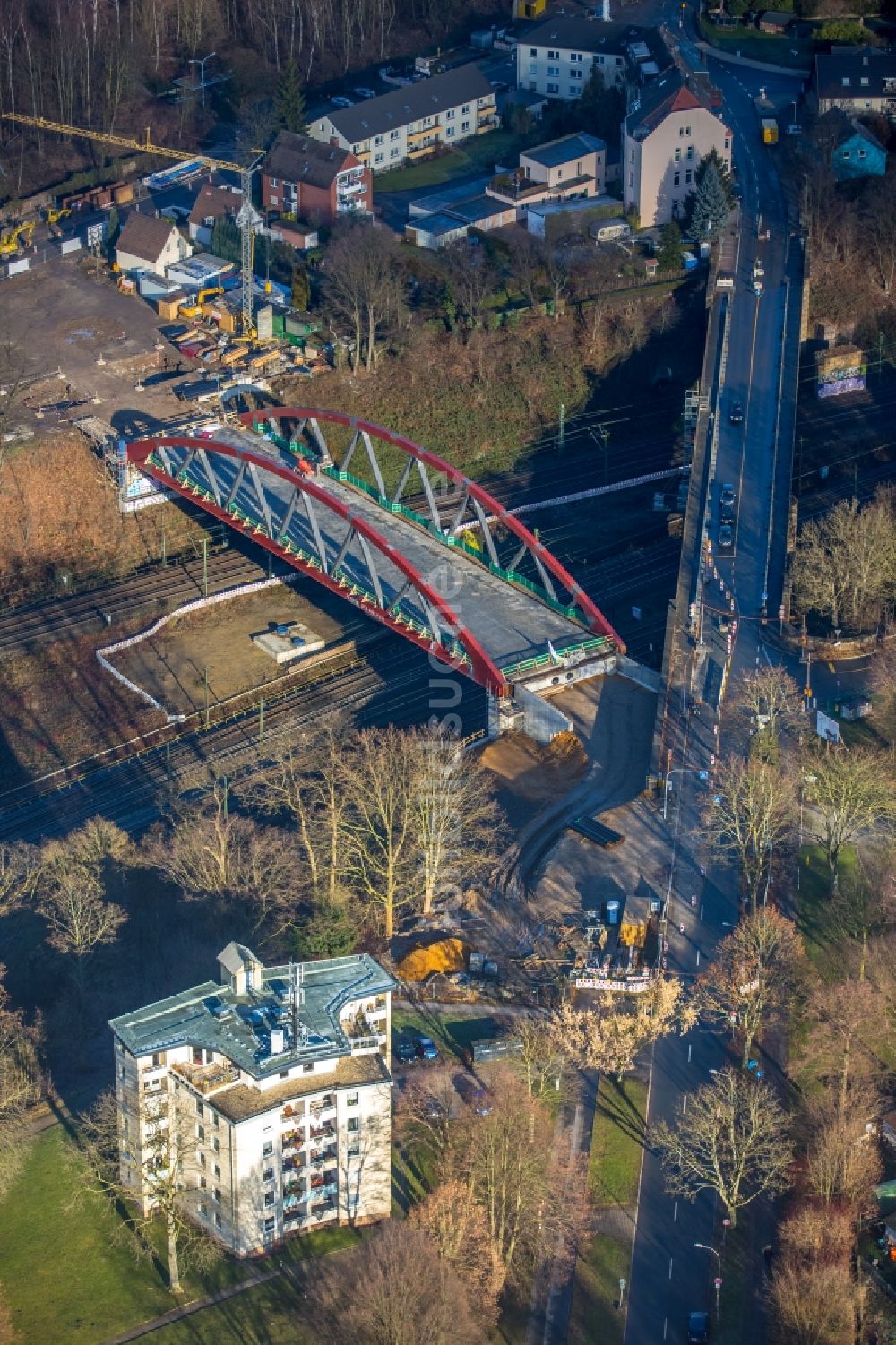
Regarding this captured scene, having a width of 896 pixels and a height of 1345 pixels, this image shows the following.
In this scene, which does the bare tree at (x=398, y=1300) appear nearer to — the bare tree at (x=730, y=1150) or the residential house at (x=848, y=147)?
the bare tree at (x=730, y=1150)

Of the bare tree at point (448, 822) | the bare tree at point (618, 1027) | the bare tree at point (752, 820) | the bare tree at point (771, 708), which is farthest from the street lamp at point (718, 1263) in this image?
the bare tree at point (771, 708)

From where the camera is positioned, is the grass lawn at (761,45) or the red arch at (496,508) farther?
the grass lawn at (761,45)

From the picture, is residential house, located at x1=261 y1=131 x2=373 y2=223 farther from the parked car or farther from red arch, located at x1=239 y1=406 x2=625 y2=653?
the parked car

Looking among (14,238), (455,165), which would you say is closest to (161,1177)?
(14,238)

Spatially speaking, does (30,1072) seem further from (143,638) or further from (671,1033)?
(143,638)

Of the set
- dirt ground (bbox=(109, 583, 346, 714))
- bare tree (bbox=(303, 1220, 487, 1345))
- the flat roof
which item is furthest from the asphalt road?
dirt ground (bbox=(109, 583, 346, 714))

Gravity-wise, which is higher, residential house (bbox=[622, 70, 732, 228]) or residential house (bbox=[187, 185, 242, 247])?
residential house (bbox=[622, 70, 732, 228])
